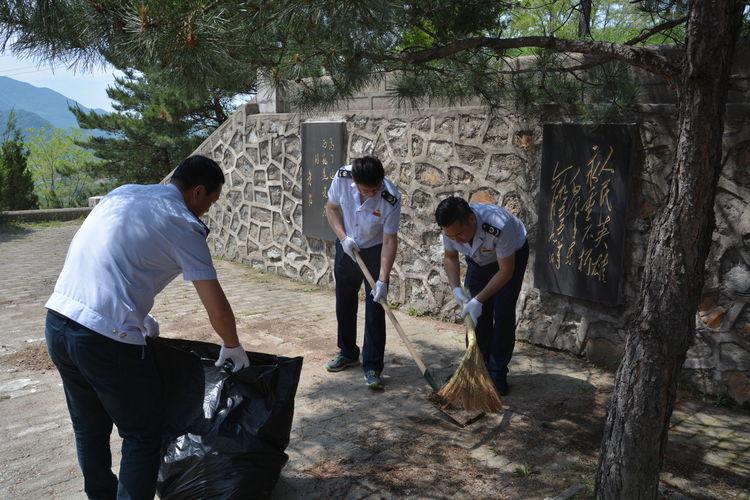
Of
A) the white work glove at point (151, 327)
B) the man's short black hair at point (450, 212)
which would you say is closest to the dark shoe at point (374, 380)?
the man's short black hair at point (450, 212)

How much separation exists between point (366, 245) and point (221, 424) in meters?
2.03

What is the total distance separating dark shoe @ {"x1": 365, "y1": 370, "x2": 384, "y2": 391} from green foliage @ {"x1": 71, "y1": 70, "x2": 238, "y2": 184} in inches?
416

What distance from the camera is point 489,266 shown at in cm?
413

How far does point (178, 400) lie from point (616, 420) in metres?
1.84

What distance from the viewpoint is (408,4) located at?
3166mm

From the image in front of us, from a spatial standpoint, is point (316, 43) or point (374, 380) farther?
point (374, 380)

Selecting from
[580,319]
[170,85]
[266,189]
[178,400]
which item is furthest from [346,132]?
[178,400]

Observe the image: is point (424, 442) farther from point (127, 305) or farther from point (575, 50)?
point (575, 50)

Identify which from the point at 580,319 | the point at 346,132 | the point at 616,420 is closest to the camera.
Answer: the point at 616,420

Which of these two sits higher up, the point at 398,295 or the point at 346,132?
the point at 346,132

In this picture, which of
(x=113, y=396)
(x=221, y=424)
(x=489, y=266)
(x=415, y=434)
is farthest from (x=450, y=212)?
(x=113, y=396)

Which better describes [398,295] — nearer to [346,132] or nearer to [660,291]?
[346,132]


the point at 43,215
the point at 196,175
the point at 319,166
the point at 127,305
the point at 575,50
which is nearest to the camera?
the point at 127,305

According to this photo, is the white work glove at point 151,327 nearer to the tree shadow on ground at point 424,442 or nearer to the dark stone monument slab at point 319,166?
the tree shadow on ground at point 424,442
